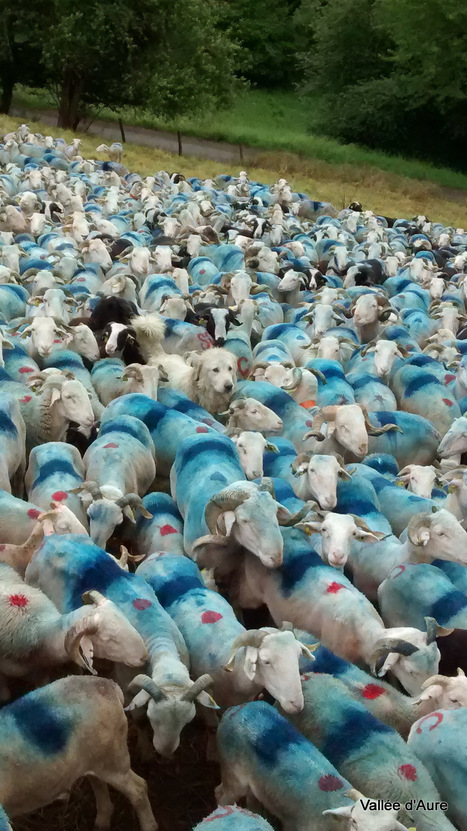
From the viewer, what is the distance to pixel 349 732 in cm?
303

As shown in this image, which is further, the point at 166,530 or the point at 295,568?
the point at 166,530

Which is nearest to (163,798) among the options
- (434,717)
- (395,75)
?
(434,717)

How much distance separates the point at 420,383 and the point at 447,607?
10.9ft

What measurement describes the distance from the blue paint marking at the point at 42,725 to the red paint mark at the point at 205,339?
186 inches

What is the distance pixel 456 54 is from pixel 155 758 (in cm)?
2603

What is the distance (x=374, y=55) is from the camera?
3167cm

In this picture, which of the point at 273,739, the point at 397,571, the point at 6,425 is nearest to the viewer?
the point at 273,739

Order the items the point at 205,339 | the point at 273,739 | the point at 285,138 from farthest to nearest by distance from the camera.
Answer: the point at 285,138 → the point at 205,339 → the point at 273,739

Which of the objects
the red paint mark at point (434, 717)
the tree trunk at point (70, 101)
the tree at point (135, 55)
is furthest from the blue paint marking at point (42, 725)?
the tree trunk at point (70, 101)

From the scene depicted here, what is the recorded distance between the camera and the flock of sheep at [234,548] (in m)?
2.92

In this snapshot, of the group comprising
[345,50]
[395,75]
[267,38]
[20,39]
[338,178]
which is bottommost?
[338,178]

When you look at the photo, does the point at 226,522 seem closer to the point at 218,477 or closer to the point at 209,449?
the point at 218,477

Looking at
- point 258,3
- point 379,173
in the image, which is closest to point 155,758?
point 379,173

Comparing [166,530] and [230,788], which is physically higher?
[166,530]
